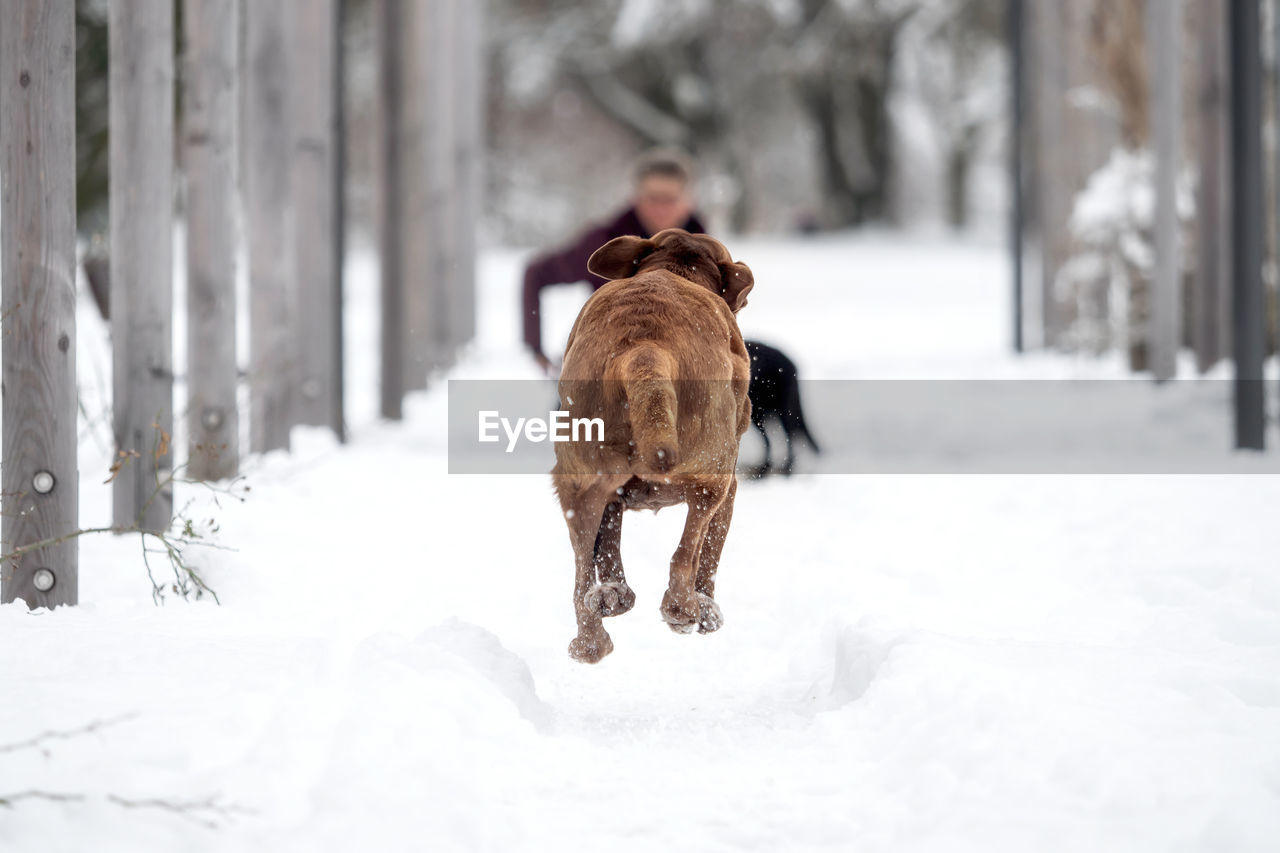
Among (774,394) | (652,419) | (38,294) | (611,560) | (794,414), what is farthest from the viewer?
(794,414)

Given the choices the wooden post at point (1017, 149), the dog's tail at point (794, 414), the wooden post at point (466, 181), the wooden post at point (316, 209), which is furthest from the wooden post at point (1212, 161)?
the wooden post at point (466, 181)

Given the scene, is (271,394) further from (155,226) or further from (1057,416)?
(1057,416)

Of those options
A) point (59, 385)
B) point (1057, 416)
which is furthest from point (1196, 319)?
point (59, 385)

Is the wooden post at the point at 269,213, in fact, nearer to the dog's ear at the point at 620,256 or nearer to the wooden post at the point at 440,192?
the wooden post at the point at 440,192

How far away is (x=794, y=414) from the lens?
4.89 meters

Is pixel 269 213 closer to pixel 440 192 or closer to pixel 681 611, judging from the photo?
pixel 440 192

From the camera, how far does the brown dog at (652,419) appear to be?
2375 millimetres

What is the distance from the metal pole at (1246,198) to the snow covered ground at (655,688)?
109 cm

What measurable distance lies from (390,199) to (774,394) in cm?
367

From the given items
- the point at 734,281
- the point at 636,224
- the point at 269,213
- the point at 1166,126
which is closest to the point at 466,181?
the point at 269,213

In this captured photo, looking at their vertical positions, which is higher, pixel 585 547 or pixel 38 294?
pixel 38 294

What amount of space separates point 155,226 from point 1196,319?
256 inches

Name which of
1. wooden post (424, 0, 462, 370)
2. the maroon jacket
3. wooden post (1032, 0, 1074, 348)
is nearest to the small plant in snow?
wooden post (1032, 0, 1074, 348)

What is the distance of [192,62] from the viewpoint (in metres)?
4.53
